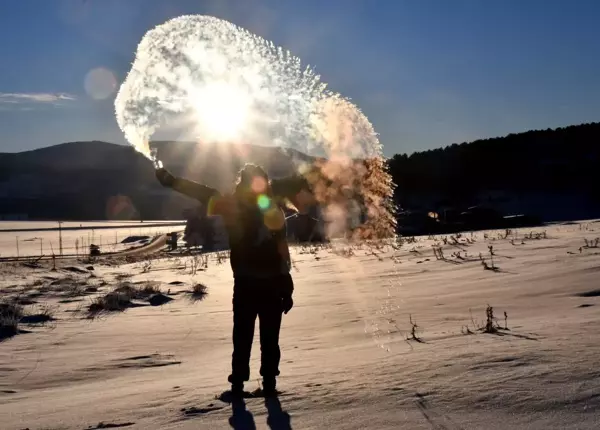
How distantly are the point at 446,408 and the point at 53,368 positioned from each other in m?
4.84

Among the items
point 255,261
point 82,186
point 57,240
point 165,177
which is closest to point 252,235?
point 255,261

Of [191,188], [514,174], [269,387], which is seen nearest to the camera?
[269,387]

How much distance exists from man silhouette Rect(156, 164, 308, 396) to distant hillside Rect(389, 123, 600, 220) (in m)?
38.9

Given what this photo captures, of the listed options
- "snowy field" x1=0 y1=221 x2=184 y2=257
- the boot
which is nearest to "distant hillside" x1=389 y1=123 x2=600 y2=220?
"snowy field" x1=0 y1=221 x2=184 y2=257

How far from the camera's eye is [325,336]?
8.28 metres

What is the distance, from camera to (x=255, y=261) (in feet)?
18.6

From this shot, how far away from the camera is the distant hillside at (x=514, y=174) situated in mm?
45438

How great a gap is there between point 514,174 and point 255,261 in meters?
47.2

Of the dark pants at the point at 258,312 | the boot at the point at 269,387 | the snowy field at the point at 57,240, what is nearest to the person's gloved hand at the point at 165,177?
the dark pants at the point at 258,312

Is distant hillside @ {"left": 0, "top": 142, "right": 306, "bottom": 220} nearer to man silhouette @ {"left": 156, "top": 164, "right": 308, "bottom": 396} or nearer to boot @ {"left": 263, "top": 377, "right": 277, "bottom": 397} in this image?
man silhouette @ {"left": 156, "top": 164, "right": 308, "bottom": 396}

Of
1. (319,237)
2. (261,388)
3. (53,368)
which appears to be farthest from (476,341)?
(319,237)

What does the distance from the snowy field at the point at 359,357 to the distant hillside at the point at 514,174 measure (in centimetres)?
3273

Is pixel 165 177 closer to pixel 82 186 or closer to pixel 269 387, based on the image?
pixel 269 387

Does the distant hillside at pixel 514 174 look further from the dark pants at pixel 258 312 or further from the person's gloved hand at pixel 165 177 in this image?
the dark pants at pixel 258 312
